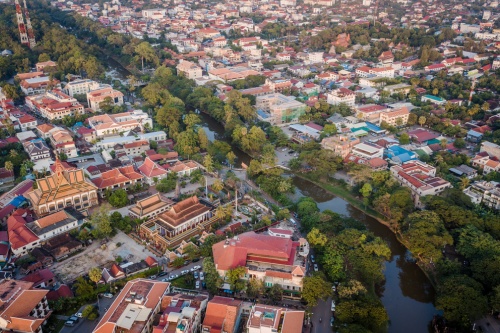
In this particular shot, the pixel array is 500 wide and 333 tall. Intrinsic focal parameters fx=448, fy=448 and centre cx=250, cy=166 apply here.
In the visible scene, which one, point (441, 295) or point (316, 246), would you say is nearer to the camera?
point (441, 295)

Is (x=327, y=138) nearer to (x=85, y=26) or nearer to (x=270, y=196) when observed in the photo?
(x=270, y=196)

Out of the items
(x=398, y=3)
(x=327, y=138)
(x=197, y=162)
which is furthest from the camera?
(x=398, y=3)

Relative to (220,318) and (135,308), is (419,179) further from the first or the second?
(135,308)

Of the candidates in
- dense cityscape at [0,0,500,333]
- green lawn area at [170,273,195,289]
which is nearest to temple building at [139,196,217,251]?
dense cityscape at [0,0,500,333]

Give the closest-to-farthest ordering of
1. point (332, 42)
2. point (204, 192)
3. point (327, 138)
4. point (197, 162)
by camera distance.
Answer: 1. point (204, 192)
2. point (197, 162)
3. point (327, 138)
4. point (332, 42)

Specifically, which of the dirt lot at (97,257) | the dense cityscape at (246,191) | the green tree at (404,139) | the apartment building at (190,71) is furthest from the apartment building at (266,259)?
the apartment building at (190,71)

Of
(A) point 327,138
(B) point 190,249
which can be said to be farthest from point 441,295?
(A) point 327,138

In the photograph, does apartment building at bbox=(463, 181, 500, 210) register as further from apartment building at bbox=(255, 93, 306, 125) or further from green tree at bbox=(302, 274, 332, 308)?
apartment building at bbox=(255, 93, 306, 125)
